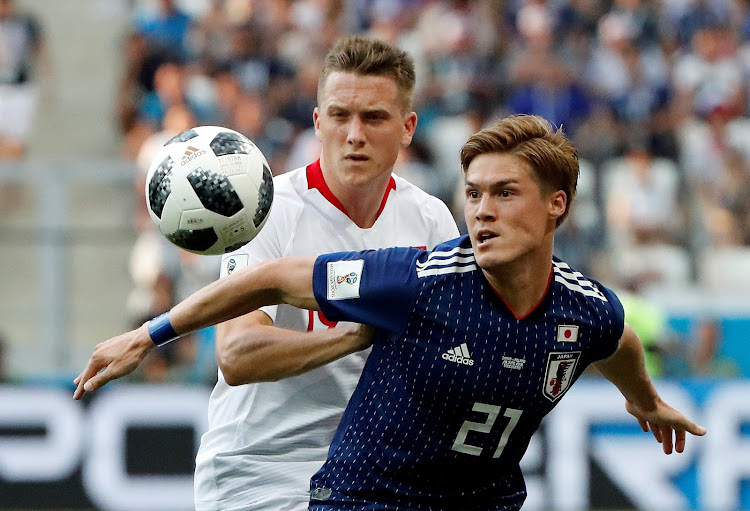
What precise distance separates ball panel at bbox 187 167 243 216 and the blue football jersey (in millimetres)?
425

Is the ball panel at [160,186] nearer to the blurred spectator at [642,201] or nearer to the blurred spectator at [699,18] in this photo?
the blurred spectator at [642,201]

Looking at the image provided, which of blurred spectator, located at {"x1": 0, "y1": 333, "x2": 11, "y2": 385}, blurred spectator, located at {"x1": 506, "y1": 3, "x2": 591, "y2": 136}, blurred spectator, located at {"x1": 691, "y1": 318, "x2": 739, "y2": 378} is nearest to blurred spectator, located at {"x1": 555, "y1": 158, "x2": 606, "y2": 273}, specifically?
blurred spectator, located at {"x1": 691, "y1": 318, "x2": 739, "y2": 378}

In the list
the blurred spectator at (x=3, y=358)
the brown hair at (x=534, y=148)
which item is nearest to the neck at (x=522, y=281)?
the brown hair at (x=534, y=148)

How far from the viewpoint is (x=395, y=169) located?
1083 cm

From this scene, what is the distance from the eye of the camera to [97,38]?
1514cm

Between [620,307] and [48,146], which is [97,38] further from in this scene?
[620,307]

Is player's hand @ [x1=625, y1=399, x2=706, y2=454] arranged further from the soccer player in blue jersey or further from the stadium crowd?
the stadium crowd

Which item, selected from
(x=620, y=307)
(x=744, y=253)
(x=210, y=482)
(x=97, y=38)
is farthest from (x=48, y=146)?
(x=620, y=307)

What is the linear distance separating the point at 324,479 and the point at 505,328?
796mm

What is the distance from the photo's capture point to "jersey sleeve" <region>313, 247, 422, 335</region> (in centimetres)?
383

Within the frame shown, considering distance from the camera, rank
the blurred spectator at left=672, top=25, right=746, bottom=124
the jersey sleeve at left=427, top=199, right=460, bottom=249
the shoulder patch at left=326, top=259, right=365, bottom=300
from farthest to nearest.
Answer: the blurred spectator at left=672, top=25, right=746, bottom=124 → the jersey sleeve at left=427, top=199, right=460, bottom=249 → the shoulder patch at left=326, top=259, right=365, bottom=300

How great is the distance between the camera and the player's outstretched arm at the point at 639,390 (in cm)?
427

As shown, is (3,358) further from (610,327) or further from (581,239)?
(610,327)

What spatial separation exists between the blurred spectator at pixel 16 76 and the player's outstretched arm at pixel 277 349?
8755 millimetres
